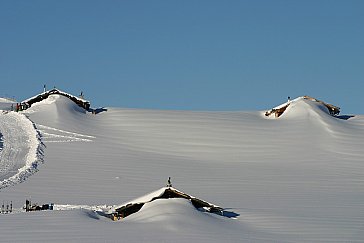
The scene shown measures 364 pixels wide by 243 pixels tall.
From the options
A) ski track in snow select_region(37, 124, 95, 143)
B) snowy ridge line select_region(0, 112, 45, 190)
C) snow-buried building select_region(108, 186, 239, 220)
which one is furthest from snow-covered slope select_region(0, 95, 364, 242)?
snow-buried building select_region(108, 186, 239, 220)

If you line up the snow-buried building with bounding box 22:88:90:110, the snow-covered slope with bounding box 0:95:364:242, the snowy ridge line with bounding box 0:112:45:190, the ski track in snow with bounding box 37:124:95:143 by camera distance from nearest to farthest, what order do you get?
the snow-covered slope with bounding box 0:95:364:242 → the snowy ridge line with bounding box 0:112:45:190 → the ski track in snow with bounding box 37:124:95:143 → the snow-buried building with bounding box 22:88:90:110

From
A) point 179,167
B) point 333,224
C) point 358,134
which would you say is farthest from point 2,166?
point 358,134

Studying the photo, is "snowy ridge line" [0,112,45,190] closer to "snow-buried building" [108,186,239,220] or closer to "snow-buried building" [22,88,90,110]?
"snow-buried building" [22,88,90,110]

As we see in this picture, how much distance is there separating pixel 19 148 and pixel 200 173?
864 centimetres

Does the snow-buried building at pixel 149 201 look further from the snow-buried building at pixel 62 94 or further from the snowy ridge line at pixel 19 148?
the snow-buried building at pixel 62 94

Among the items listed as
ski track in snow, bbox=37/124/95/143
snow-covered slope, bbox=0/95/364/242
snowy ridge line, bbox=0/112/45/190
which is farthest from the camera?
ski track in snow, bbox=37/124/95/143

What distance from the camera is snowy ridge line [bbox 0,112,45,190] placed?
→ 3286 centimetres

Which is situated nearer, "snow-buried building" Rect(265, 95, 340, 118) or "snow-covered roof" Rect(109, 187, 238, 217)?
"snow-covered roof" Rect(109, 187, 238, 217)

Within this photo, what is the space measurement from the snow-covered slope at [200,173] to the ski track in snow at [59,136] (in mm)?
57

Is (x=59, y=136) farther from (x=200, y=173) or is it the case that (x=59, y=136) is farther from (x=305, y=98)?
(x=305, y=98)

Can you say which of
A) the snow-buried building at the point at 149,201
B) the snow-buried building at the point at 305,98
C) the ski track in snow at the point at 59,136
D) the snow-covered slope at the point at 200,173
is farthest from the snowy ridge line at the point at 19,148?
the snow-buried building at the point at 305,98

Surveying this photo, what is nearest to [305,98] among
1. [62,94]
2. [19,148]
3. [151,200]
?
[62,94]

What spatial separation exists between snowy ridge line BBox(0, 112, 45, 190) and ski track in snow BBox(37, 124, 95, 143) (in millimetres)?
392

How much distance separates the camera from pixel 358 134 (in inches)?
1800
